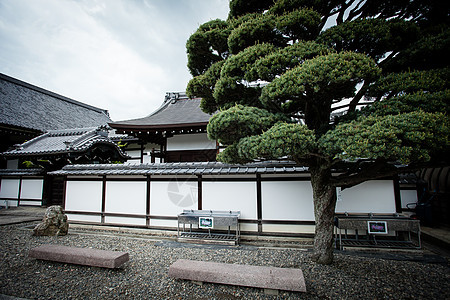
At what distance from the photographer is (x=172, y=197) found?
662cm

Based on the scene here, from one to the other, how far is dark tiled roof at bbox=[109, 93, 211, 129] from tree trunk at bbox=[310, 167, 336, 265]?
4.61m

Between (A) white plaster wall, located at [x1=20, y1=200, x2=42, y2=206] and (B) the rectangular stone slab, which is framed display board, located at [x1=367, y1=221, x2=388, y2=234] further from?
(A) white plaster wall, located at [x1=20, y1=200, x2=42, y2=206]

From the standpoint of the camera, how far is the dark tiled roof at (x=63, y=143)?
8.16m

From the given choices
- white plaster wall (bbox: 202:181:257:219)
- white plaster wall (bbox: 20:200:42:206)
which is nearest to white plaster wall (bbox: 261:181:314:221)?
white plaster wall (bbox: 202:181:257:219)

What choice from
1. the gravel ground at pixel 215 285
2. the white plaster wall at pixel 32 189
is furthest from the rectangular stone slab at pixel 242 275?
the white plaster wall at pixel 32 189

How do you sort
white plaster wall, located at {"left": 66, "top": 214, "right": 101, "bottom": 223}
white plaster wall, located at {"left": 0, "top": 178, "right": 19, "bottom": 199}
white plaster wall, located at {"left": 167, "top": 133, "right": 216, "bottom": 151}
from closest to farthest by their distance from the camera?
1. white plaster wall, located at {"left": 66, "top": 214, "right": 101, "bottom": 223}
2. white plaster wall, located at {"left": 167, "top": 133, "right": 216, "bottom": 151}
3. white plaster wall, located at {"left": 0, "top": 178, "right": 19, "bottom": 199}

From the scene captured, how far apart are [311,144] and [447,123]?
176 cm

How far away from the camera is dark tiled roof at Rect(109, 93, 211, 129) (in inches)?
298

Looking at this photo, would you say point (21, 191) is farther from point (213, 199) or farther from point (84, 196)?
point (213, 199)

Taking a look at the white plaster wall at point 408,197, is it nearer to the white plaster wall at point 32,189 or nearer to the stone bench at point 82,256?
the stone bench at point 82,256

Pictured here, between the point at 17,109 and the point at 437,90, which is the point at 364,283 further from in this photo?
the point at 17,109

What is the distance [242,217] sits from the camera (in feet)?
19.7

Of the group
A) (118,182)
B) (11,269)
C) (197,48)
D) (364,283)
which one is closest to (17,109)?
(118,182)

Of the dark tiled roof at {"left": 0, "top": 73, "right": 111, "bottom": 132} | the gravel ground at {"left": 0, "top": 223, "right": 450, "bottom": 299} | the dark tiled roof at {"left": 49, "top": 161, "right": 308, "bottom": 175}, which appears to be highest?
the dark tiled roof at {"left": 0, "top": 73, "right": 111, "bottom": 132}
